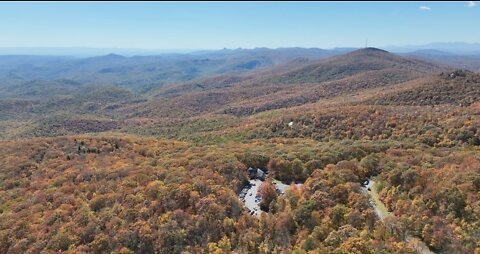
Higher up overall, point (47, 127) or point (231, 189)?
point (231, 189)

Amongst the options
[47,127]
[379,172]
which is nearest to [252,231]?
[379,172]

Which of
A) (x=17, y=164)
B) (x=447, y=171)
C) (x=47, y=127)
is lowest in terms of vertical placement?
(x=47, y=127)

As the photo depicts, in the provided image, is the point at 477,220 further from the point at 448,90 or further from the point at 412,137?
the point at 448,90

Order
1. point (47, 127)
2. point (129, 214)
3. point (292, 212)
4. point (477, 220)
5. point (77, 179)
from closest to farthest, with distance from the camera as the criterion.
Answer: point (477, 220)
point (292, 212)
point (129, 214)
point (77, 179)
point (47, 127)

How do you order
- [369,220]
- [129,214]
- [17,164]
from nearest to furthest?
[369,220]
[129,214]
[17,164]

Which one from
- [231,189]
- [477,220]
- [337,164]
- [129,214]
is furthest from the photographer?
[337,164]

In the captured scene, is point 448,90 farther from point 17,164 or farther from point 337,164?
point 17,164

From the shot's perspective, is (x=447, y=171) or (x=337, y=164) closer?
(x=447, y=171)

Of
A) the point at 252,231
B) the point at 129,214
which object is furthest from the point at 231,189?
the point at 129,214

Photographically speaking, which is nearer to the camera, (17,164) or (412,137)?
(17,164)
